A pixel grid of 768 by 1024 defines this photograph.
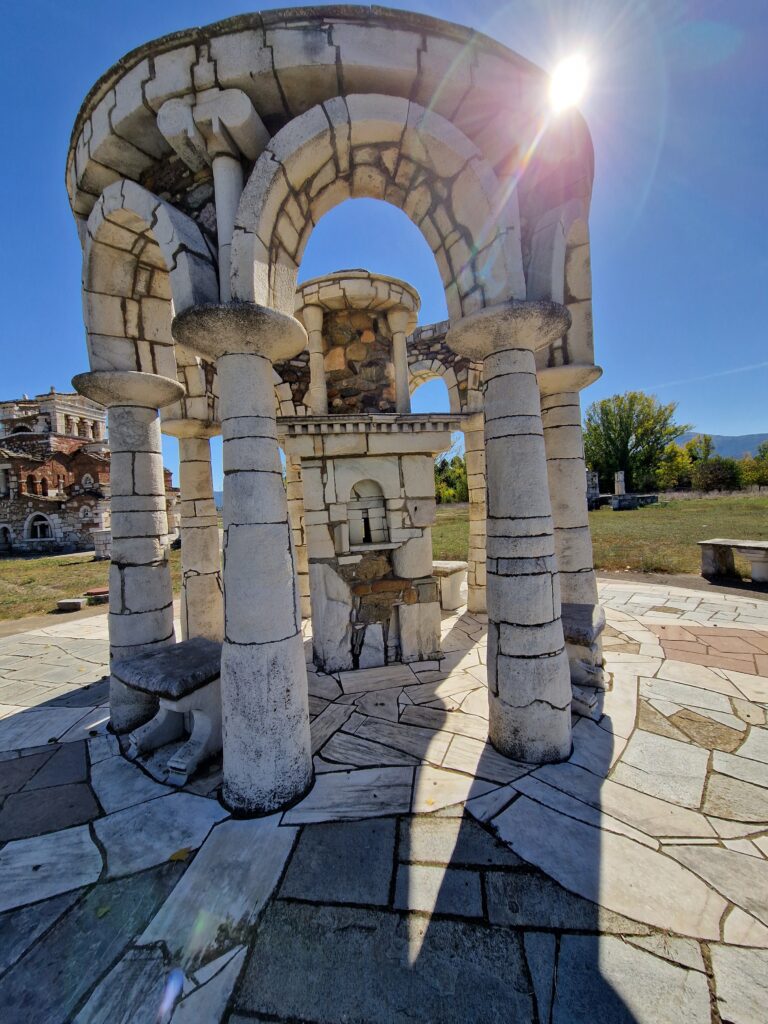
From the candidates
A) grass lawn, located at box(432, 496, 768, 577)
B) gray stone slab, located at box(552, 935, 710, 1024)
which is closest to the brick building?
grass lawn, located at box(432, 496, 768, 577)

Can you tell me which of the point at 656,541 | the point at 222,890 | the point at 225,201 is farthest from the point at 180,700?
the point at 656,541

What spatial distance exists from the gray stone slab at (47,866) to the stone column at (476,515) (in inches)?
211

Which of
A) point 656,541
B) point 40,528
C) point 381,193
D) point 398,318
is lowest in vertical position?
point 656,541

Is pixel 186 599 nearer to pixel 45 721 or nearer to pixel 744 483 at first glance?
pixel 45 721

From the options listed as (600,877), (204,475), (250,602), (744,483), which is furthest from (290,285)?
(744,483)

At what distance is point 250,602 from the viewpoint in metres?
2.40

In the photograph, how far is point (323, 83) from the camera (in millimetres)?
2521

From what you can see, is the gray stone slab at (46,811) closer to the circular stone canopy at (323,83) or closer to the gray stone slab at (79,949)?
the gray stone slab at (79,949)

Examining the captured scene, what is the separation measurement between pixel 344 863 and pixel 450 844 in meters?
0.58

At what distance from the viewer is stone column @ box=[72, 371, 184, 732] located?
11.5 feet

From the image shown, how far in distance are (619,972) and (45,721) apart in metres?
4.77

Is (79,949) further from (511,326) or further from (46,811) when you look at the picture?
(511,326)

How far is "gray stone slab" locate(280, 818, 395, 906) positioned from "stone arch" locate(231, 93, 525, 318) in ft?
10.4

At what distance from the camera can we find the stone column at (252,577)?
94.7 inches
